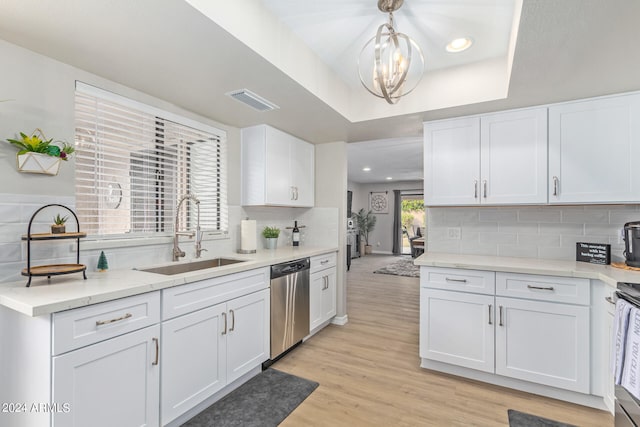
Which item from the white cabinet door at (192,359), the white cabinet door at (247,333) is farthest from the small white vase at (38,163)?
the white cabinet door at (247,333)

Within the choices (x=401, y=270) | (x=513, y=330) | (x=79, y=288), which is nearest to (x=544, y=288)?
(x=513, y=330)

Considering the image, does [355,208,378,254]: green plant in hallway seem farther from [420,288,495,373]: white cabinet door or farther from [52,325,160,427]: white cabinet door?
[52,325,160,427]: white cabinet door

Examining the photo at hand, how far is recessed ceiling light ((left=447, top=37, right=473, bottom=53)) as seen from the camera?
83.4 inches

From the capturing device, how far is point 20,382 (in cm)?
141

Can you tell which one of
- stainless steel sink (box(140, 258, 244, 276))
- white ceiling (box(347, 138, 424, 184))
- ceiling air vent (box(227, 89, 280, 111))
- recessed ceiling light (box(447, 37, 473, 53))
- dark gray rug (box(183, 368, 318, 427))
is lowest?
dark gray rug (box(183, 368, 318, 427))

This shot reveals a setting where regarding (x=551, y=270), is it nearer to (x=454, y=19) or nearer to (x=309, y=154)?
(x=454, y=19)

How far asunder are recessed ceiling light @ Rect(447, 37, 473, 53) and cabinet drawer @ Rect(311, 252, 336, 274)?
2.15 m

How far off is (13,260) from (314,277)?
88.1 inches

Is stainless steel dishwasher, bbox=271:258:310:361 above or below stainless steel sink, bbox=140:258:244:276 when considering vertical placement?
below

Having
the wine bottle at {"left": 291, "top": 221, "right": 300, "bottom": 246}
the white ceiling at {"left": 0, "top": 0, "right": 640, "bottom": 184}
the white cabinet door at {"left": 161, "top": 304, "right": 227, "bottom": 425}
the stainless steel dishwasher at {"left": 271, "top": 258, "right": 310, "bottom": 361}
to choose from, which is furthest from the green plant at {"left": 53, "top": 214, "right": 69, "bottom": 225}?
the wine bottle at {"left": 291, "top": 221, "right": 300, "bottom": 246}

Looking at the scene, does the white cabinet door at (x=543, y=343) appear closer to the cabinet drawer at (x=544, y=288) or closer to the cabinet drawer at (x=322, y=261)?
the cabinet drawer at (x=544, y=288)

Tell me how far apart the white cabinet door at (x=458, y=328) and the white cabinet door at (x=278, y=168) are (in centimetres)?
164

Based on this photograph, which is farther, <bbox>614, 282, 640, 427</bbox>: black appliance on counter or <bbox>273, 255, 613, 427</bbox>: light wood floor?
<bbox>273, 255, 613, 427</bbox>: light wood floor

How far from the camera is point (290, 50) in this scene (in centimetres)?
201
